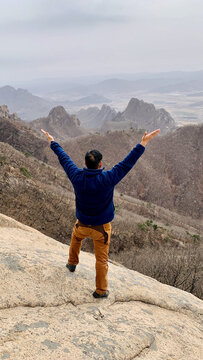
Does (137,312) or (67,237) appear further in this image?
(67,237)

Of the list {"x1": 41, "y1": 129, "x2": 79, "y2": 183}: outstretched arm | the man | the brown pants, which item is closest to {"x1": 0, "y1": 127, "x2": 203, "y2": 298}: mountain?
the brown pants

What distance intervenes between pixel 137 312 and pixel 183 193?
65.0 meters

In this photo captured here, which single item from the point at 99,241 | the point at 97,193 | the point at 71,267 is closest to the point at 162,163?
the point at 71,267

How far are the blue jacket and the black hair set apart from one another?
10 centimetres

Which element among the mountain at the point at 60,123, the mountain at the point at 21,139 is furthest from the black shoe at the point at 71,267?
the mountain at the point at 60,123

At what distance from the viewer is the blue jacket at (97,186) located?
498 centimetres

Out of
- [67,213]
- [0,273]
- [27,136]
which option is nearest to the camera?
[0,273]

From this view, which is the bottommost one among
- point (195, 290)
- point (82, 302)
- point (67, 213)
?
point (195, 290)

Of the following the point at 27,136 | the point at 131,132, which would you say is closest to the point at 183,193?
the point at 131,132

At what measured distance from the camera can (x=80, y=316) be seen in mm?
5055

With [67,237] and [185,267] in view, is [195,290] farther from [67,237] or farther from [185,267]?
[67,237]

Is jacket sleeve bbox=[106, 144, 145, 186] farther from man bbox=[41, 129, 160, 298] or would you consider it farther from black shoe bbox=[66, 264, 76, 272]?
black shoe bbox=[66, 264, 76, 272]

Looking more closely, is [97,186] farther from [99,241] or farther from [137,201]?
[137,201]

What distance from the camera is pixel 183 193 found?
6794 centimetres
